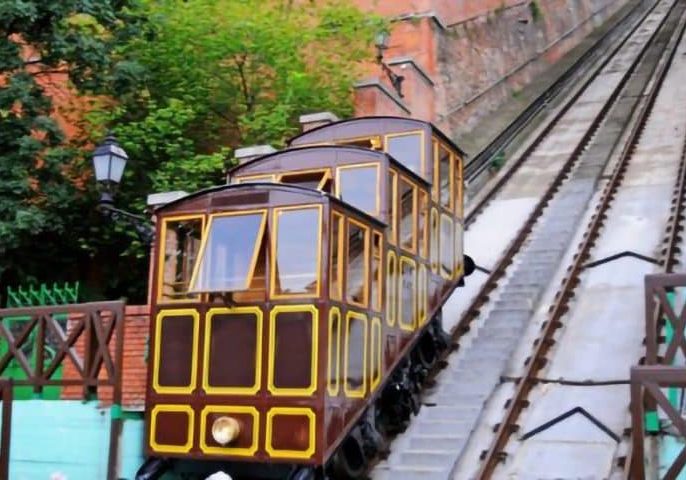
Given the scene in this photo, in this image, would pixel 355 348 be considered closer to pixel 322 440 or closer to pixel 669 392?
pixel 322 440

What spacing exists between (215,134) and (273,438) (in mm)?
8007

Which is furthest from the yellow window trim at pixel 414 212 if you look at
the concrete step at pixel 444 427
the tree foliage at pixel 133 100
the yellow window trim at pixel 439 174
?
the tree foliage at pixel 133 100

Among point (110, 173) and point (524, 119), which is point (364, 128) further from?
point (524, 119)

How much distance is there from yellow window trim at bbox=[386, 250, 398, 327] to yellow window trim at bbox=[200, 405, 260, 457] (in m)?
1.84

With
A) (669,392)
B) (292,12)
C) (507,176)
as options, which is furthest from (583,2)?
(669,392)

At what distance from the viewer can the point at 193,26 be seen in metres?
14.3

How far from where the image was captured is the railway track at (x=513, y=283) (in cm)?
871

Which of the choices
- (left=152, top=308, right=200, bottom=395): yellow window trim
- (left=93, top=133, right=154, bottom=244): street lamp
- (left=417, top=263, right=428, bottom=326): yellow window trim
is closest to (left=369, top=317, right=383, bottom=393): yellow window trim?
(left=417, top=263, right=428, bottom=326): yellow window trim

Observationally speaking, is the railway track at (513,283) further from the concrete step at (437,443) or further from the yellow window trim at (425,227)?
the yellow window trim at (425,227)

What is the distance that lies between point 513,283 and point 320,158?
4241 millimetres

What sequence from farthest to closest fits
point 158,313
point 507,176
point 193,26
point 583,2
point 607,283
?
point 583,2 → point 507,176 → point 193,26 → point 607,283 → point 158,313

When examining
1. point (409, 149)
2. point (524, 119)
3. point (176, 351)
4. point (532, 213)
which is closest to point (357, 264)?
point (176, 351)

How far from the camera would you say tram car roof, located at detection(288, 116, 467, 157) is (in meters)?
10.5

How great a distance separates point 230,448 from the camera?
768 centimetres
